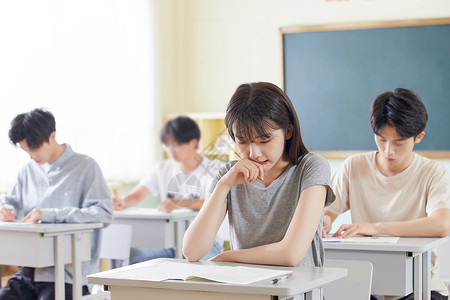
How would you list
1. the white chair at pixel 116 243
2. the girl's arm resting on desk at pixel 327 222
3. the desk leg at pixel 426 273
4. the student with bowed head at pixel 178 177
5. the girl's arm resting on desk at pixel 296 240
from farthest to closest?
the student with bowed head at pixel 178 177 → the white chair at pixel 116 243 → the girl's arm resting on desk at pixel 327 222 → the desk leg at pixel 426 273 → the girl's arm resting on desk at pixel 296 240

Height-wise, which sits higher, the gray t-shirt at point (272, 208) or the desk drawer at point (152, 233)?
the gray t-shirt at point (272, 208)

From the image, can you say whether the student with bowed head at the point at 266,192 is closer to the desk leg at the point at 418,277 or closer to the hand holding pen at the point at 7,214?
the desk leg at the point at 418,277

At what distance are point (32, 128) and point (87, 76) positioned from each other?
72.6 inches

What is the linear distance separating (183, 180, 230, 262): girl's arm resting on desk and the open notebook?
0.08 metres

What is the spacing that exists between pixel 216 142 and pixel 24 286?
278 centimetres

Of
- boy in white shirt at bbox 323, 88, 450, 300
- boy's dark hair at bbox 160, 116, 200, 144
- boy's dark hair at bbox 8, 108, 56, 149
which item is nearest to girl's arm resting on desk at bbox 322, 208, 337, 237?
boy in white shirt at bbox 323, 88, 450, 300

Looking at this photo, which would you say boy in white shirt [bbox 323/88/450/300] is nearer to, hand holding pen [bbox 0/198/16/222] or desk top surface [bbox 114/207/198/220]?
desk top surface [bbox 114/207/198/220]

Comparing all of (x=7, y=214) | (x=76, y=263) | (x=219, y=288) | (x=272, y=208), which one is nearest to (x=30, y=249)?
(x=76, y=263)

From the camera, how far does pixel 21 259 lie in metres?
2.84

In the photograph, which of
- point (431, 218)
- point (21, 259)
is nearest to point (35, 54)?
point (21, 259)

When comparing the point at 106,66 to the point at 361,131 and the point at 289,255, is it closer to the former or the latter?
the point at 361,131

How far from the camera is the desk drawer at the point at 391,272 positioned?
89.7 inches

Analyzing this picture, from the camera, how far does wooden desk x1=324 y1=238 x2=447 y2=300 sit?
227 cm

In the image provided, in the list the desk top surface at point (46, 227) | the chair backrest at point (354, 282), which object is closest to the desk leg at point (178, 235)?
the desk top surface at point (46, 227)
